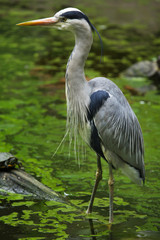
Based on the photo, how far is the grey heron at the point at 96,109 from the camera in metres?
4.56

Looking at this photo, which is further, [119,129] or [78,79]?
[119,129]

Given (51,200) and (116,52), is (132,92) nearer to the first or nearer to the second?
(116,52)

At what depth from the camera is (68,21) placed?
4.52m

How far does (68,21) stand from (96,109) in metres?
0.97

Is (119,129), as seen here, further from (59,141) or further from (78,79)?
(59,141)

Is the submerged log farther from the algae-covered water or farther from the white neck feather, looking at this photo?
the white neck feather

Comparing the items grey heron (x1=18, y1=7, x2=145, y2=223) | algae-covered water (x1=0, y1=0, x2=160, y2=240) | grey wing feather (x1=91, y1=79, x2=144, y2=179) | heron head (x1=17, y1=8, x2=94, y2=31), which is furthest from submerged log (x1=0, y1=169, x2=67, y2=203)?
heron head (x1=17, y1=8, x2=94, y2=31)

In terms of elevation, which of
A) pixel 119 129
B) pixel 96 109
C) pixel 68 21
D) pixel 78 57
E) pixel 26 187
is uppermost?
pixel 68 21

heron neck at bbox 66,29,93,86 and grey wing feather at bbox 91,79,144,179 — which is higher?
heron neck at bbox 66,29,93,86

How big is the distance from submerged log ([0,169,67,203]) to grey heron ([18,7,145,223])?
51cm

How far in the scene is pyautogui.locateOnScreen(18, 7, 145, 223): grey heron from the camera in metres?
4.56

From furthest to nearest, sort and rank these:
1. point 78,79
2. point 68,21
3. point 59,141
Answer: point 59,141 < point 78,79 < point 68,21

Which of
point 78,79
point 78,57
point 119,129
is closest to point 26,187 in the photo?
point 119,129

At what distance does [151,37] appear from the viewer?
48.3 feet
